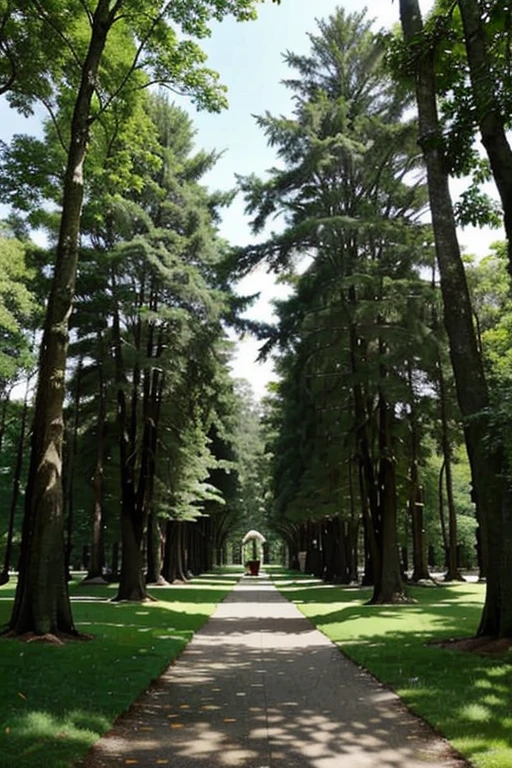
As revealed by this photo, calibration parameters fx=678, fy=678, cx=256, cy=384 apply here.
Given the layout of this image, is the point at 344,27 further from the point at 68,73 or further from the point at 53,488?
Answer: the point at 53,488

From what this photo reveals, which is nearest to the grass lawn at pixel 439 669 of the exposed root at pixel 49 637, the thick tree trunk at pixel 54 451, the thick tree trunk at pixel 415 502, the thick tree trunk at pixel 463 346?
the thick tree trunk at pixel 463 346

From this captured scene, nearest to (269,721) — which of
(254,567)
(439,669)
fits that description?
(439,669)

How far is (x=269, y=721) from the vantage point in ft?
18.7

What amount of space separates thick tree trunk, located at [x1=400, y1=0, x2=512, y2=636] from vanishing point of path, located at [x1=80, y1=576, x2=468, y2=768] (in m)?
2.60

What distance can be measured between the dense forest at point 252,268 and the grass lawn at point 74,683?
1486 mm

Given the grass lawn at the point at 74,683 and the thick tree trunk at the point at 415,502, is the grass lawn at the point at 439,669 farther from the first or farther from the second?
the thick tree trunk at the point at 415,502

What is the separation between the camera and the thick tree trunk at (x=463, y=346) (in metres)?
9.63

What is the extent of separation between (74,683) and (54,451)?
469cm

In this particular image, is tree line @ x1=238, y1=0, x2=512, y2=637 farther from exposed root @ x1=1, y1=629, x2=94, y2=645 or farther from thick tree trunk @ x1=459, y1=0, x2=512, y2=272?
exposed root @ x1=1, y1=629, x2=94, y2=645

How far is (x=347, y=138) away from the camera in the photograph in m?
19.1

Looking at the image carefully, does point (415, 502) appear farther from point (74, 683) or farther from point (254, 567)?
point (74, 683)

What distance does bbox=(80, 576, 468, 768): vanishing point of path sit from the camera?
4.70 metres

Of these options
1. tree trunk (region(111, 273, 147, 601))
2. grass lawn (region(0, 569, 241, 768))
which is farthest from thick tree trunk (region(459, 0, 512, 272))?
tree trunk (region(111, 273, 147, 601))

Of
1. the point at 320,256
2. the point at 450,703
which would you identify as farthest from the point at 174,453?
the point at 450,703
